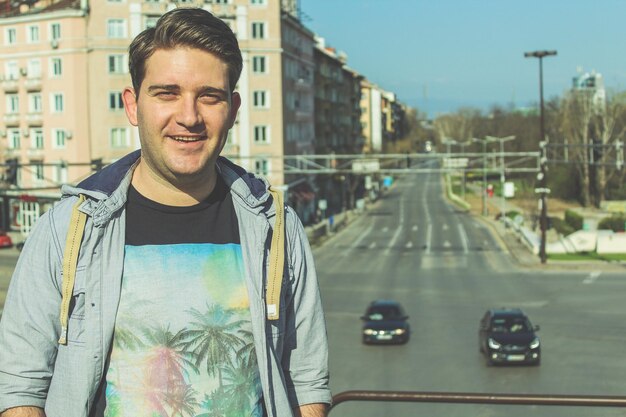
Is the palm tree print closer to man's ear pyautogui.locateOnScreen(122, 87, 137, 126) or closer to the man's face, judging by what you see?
the man's face

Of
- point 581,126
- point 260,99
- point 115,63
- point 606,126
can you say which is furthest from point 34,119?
point 581,126

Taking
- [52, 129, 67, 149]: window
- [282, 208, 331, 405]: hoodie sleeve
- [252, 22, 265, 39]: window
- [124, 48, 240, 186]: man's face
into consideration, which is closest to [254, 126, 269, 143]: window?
[252, 22, 265, 39]: window

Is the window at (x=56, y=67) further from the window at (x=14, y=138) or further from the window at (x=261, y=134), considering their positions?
the window at (x=261, y=134)

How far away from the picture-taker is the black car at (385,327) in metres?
20.4

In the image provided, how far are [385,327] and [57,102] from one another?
33.3 m

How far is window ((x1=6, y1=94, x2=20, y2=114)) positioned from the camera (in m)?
50.9

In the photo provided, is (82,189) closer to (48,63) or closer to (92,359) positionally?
(92,359)

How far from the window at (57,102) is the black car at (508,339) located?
34.6 metres

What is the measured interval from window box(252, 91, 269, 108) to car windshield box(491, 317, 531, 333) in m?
35.5

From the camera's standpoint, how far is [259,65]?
174ft

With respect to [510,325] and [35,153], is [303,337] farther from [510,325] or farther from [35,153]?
[35,153]

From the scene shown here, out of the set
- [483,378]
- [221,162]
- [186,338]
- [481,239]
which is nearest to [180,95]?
[221,162]

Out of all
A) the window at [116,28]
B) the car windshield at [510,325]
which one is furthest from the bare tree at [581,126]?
the car windshield at [510,325]

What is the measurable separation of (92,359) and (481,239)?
48.3m
